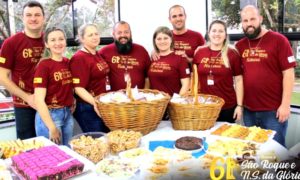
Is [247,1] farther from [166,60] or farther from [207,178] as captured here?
[207,178]

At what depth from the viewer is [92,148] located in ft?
5.22

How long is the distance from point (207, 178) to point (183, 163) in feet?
0.42

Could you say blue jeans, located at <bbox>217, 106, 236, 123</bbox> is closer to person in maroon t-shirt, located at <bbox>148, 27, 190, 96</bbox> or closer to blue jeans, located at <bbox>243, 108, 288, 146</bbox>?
blue jeans, located at <bbox>243, 108, 288, 146</bbox>

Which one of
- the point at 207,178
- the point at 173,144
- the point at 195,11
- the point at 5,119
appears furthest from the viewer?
the point at 195,11

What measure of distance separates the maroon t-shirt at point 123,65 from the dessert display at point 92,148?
1.06 meters

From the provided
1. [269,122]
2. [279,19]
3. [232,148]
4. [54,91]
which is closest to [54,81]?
[54,91]

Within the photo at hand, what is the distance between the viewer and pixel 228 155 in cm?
162

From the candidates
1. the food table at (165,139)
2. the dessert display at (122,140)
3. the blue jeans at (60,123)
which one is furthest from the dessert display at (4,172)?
the blue jeans at (60,123)

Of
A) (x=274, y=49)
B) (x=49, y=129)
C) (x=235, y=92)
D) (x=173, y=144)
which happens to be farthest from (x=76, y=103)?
(x=274, y=49)

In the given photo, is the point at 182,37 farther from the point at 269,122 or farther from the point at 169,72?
the point at 269,122

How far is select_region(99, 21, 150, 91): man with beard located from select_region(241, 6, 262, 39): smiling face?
87cm

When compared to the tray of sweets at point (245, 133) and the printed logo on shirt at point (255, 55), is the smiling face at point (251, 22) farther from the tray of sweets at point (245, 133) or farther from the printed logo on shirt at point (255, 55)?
the tray of sweets at point (245, 133)

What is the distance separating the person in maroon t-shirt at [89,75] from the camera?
238cm

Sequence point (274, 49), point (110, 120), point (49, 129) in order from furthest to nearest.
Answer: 1. point (274, 49)
2. point (49, 129)
3. point (110, 120)
